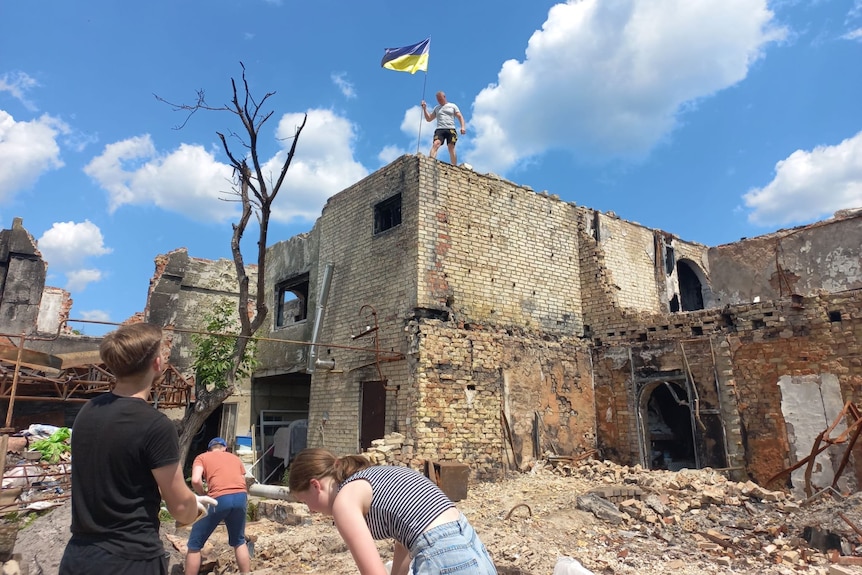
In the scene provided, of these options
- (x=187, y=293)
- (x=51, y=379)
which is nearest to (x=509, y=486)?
(x=51, y=379)

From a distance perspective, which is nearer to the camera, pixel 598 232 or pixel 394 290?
pixel 394 290

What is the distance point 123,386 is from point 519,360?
935 cm

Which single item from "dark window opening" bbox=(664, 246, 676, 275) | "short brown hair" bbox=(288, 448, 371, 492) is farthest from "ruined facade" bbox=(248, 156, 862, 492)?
"short brown hair" bbox=(288, 448, 371, 492)

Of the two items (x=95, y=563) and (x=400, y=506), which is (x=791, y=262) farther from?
(x=95, y=563)

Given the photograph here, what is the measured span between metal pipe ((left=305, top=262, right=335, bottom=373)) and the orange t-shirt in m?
6.89

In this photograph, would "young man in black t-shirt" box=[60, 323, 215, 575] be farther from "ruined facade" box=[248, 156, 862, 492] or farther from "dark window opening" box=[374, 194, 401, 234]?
"dark window opening" box=[374, 194, 401, 234]

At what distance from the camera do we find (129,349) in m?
2.21

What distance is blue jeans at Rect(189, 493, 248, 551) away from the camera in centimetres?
465

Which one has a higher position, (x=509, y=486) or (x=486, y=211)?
(x=486, y=211)

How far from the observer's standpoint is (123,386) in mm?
2242

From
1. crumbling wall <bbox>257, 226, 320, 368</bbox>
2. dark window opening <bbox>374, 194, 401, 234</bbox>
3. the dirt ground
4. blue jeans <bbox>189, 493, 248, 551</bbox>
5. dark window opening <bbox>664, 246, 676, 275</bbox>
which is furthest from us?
dark window opening <bbox>664, 246, 676, 275</bbox>

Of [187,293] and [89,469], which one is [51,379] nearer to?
[187,293]

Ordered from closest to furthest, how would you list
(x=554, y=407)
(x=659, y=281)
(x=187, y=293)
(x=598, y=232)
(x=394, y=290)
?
(x=394, y=290) → (x=554, y=407) → (x=598, y=232) → (x=659, y=281) → (x=187, y=293)

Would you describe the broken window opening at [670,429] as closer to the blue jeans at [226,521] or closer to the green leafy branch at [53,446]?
the blue jeans at [226,521]
